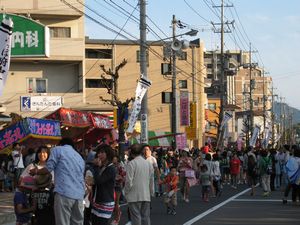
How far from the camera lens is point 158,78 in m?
60.1

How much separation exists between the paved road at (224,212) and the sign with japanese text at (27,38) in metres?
4.69

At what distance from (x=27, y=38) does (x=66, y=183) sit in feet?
36.9

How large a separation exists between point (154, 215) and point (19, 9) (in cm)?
2529

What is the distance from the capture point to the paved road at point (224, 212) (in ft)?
47.0

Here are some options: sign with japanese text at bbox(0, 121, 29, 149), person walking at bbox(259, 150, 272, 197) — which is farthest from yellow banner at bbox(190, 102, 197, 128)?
sign with japanese text at bbox(0, 121, 29, 149)

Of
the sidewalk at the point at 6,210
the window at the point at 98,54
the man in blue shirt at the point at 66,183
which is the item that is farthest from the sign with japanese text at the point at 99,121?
the window at the point at 98,54

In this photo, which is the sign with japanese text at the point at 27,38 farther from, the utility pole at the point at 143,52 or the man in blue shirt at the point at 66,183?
the man in blue shirt at the point at 66,183

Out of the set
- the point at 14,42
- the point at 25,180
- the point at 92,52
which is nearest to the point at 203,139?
the point at 92,52

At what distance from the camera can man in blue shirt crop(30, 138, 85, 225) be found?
8547mm

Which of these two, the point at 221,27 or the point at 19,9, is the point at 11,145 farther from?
the point at 221,27

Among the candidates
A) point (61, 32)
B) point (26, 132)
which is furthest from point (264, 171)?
point (61, 32)

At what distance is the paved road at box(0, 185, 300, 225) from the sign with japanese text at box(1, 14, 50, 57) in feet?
15.4

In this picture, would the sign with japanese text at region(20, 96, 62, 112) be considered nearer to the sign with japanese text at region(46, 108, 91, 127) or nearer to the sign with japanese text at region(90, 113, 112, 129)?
the sign with japanese text at region(90, 113, 112, 129)

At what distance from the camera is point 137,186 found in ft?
33.5
